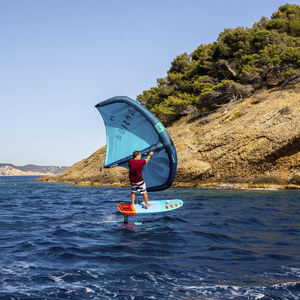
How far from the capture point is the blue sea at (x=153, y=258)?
16.7 ft

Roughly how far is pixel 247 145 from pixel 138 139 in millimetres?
16523

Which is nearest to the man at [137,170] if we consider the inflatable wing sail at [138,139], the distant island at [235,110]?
the inflatable wing sail at [138,139]

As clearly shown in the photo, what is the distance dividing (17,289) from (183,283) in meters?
2.54

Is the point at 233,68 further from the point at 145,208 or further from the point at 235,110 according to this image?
the point at 145,208

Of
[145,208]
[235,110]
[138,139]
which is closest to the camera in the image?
[145,208]

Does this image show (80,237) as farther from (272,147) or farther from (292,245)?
(272,147)

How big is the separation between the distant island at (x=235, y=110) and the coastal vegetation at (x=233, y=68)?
0.33 feet

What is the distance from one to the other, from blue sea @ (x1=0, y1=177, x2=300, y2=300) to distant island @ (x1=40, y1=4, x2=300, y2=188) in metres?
14.5

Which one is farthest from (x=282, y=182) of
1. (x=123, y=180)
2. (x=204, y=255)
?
(x=204, y=255)

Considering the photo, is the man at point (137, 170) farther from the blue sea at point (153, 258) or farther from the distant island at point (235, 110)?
the distant island at point (235, 110)

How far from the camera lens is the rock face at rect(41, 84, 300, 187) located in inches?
982

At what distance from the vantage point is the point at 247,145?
2702 cm

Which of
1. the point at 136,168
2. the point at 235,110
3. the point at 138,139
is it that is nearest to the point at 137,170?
the point at 136,168

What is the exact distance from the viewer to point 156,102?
48.9 metres
